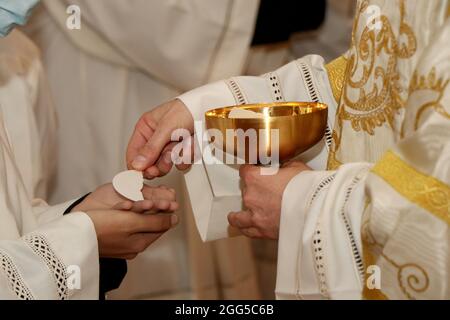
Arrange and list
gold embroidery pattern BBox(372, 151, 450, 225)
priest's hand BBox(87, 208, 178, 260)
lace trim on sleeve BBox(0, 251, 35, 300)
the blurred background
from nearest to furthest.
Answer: gold embroidery pattern BBox(372, 151, 450, 225), lace trim on sleeve BBox(0, 251, 35, 300), priest's hand BBox(87, 208, 178, 260), the blurred background

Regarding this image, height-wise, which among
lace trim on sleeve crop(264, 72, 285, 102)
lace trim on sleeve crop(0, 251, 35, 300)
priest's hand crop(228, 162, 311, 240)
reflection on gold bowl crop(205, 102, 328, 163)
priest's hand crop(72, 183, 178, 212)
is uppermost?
lace trim on sleeve crop(264, 72, 285, 102)

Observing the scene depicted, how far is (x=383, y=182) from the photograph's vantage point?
3.39ft

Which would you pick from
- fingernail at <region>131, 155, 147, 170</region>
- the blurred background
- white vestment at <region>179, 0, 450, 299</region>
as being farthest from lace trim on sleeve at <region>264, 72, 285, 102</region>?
the blurred background

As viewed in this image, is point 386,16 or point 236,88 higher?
point 386,16

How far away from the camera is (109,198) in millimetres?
1419

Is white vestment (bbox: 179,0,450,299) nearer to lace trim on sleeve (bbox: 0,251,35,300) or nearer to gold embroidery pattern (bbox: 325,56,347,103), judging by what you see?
gold embroidery pattern (bbox: 325,56,347,103)

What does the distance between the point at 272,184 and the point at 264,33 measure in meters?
1.65

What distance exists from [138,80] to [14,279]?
1.25 meters

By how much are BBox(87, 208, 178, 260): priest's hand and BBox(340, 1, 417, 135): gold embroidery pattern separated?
1.28ft

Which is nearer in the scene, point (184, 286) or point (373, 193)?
point (373, 193)

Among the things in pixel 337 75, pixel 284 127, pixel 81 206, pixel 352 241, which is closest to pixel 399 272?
pixel 352 241

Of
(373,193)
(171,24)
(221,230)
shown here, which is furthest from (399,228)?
(171,24)

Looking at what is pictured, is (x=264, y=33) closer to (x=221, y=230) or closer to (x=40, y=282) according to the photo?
(x=221, y=230)

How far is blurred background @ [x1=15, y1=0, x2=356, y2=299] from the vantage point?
2.14m
